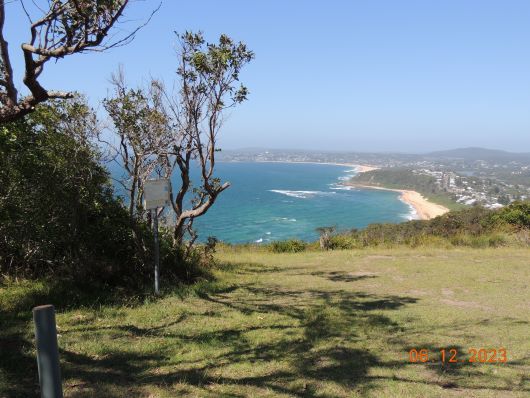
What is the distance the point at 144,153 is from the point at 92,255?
2339 mm

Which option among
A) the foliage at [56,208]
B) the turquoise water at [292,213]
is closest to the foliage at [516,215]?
the foliage at [56,208]

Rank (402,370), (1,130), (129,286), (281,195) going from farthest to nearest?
(281,195), (129,286), (1,130), (402,370)

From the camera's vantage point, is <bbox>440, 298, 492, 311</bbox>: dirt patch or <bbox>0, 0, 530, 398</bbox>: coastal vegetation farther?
<bbox>440, 298, 492, 311</bbox>: dirt patch

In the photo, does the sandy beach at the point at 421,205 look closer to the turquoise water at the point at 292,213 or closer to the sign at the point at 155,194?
the turquoise water at the point at 292,213

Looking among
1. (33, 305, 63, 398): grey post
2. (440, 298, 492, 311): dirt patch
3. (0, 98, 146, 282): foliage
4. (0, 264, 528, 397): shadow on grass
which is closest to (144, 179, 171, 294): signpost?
(0, 98, 146, 282): foliage

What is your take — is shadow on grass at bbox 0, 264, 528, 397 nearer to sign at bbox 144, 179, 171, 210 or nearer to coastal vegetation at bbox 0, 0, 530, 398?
coastal vegetation at bbox 0, 0, 530, 398

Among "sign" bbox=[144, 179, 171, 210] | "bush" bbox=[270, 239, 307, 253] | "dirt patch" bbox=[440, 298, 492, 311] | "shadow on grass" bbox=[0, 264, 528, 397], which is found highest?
"sign" bbox=[144, 179, 171, 210]

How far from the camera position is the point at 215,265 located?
30.0 feet

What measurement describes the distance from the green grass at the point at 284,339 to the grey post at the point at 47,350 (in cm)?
153

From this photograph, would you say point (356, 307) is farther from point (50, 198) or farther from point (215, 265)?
point (50, 198)

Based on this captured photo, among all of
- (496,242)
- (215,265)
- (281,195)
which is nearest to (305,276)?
(215,265)

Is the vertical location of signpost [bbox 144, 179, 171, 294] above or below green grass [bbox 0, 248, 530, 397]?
above
